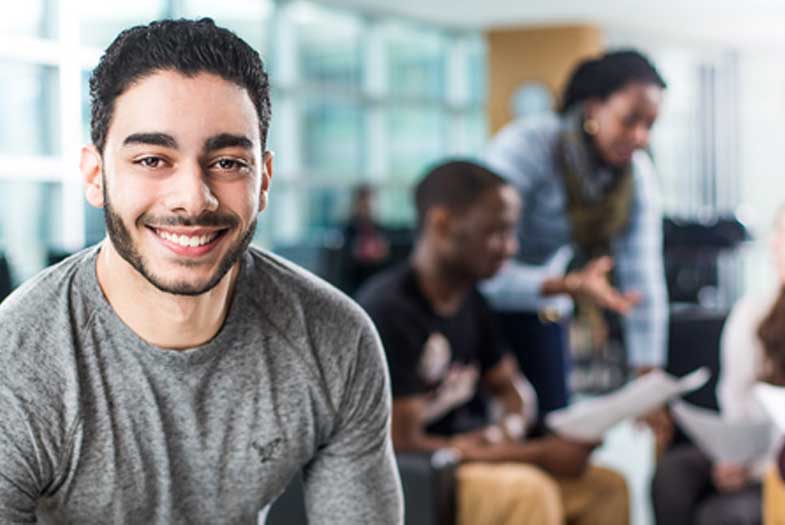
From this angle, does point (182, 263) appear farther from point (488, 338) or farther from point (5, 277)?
point (488, 338)

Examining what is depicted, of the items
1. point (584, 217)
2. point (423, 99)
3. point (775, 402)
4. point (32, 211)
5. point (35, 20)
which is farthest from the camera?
point (423, 99)

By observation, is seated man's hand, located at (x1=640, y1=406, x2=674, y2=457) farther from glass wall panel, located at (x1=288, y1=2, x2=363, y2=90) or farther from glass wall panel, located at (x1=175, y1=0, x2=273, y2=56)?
glass wall panel, located at (x1=288, y1=2, x2=363, y2=90)

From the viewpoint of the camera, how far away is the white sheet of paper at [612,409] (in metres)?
2.53

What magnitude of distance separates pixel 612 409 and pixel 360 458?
1271 millimetres

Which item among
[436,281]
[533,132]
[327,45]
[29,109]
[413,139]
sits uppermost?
[327,45]

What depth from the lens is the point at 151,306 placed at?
1239mm

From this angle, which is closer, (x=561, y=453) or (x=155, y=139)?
(x=155, y=139)

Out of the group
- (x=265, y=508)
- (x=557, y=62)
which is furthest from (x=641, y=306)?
(x=557, y=62)

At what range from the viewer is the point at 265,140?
1.25 m

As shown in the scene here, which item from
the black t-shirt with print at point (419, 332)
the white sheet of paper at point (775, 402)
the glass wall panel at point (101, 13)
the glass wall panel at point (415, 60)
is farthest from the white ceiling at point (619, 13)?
the white sheet of paper at point (775, 402)

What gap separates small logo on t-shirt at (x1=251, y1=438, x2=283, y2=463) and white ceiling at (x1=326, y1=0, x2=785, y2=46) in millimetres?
8466

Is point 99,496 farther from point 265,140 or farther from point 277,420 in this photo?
point 265,140

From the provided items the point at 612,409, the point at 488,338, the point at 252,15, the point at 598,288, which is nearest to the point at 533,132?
the point at 598,288

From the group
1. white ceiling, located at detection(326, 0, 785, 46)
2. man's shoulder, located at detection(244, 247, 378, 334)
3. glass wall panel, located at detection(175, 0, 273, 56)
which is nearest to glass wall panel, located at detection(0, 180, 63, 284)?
glass wall panel, located at detection(175, 0, 273, 56)
